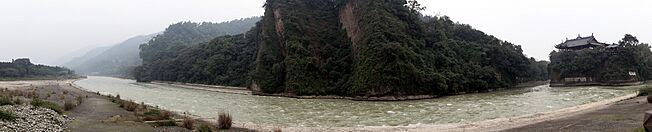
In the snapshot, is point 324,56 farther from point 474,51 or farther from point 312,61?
point 474,51

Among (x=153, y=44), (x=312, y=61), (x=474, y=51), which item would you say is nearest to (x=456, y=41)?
(x=474, y=51)

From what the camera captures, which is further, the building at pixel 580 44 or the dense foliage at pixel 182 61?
the dense foliage at pixel 182 61

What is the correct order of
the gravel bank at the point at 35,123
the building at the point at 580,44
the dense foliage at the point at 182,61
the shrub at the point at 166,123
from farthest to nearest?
1. the dense foliage at the point at 182,61
2. the building at the point at 580,44
3. the shrub at the point at 166,123
4. the gravel bank at the point at 35,123

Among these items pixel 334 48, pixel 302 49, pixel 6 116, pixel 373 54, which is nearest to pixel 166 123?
pixel 6 116

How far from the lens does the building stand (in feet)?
252

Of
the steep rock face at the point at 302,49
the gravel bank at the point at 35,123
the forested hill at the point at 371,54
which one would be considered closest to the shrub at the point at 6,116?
the gravel bank at the point at 35,123

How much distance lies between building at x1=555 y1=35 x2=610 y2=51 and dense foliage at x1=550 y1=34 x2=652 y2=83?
331 cm

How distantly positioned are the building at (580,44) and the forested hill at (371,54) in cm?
747

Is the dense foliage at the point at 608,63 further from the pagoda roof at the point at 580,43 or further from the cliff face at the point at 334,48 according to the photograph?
the cliff face at the point at 334,48

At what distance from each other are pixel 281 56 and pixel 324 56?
313 inches

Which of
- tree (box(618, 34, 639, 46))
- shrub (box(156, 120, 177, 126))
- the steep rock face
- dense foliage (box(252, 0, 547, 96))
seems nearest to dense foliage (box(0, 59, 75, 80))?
the steep rock face

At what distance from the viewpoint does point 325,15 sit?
247ft

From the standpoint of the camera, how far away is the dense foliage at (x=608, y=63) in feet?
222

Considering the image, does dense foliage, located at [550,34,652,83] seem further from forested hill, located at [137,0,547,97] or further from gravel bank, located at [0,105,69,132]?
gravel bank, located at [0,105,69,132]
